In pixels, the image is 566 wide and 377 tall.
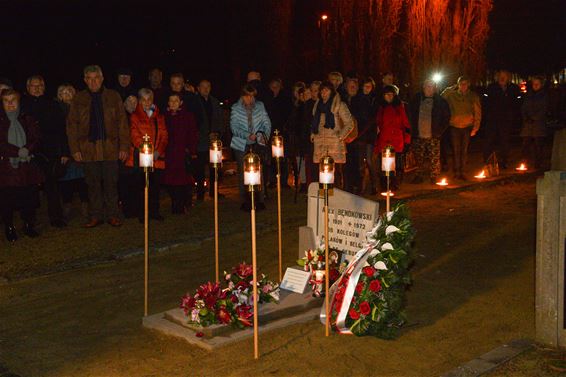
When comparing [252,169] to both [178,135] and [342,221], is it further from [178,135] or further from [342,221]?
[178,135]

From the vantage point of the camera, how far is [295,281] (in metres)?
7.55

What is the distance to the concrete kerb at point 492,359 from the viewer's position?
5500 mm

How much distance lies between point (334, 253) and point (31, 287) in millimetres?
3111

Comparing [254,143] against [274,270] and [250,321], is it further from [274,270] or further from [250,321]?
[250,321]

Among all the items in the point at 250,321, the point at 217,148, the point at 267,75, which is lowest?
the point at 250,321

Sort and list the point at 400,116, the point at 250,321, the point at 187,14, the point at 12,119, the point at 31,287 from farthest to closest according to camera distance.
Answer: the point at 187,14 → the point at 400,116 → the point at 12,119 → the point at 31,287 → the point at 250,321

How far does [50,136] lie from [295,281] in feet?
16.2

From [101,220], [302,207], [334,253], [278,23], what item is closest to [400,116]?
[302,207]

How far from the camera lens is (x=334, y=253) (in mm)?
7648

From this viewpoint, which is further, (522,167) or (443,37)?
(443,37)

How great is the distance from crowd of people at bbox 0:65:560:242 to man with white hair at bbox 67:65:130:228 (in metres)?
0.01

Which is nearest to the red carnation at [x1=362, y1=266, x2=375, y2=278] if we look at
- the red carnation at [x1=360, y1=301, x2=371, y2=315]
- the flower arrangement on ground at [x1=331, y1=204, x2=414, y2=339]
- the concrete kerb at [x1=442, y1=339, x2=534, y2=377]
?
the flower arrangement on ground at [x1=331, y1=204, x2=414, y2=339]

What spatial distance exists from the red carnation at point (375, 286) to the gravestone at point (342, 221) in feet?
3.04

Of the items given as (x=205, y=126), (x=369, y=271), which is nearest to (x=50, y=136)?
(x=205, y=126)
